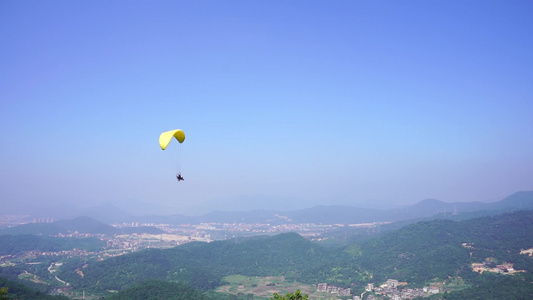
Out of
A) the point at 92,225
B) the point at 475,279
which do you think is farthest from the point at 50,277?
the point at 92,225

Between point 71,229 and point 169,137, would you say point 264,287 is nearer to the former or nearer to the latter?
point 169,137

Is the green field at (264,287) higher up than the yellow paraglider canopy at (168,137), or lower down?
lower down

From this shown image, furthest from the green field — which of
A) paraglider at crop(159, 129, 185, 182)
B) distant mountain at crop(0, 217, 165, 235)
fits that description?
distant mountain at crop(0, 217, 165, 235)

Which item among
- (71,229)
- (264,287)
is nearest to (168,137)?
(264,287)

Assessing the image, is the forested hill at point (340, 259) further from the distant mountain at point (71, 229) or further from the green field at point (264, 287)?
the distant mountain at point (71, 229)

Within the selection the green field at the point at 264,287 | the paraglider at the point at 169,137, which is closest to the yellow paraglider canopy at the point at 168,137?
the paraglider at the point at 169,137

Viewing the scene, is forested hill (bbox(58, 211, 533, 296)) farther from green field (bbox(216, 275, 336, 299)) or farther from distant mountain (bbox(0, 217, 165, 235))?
distant mountain (bbox(0, 217, 165, 235))
